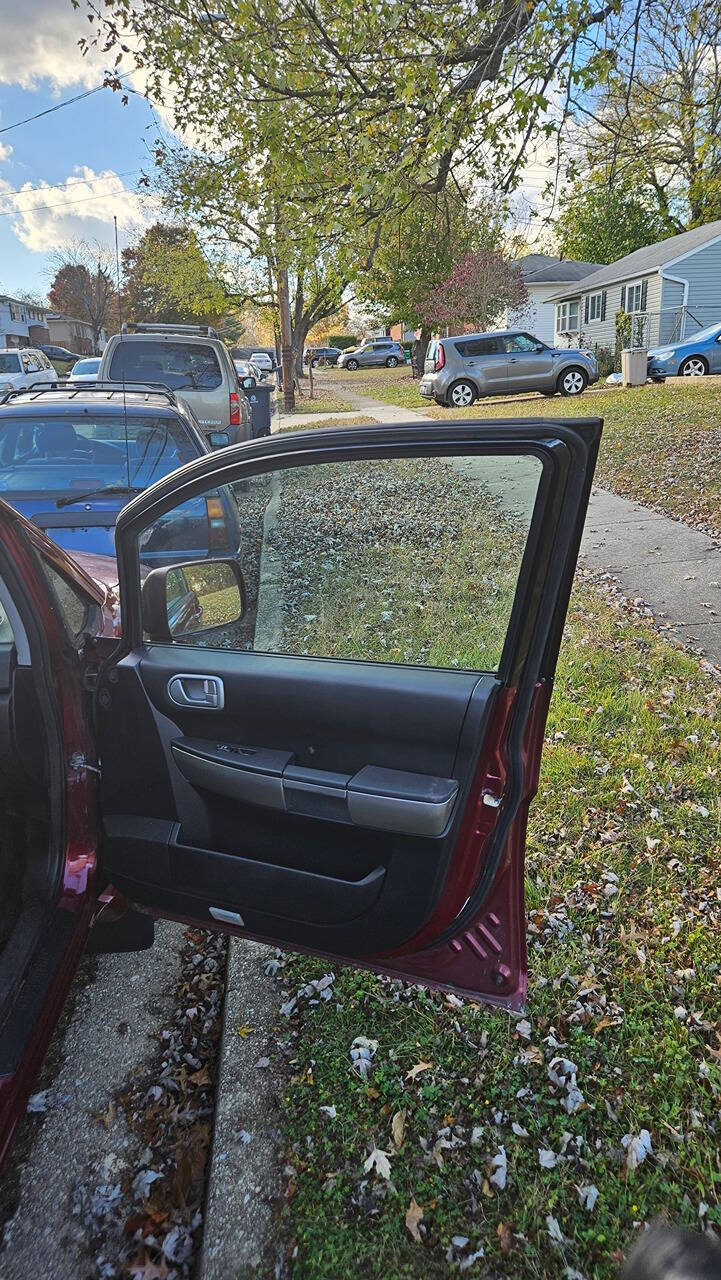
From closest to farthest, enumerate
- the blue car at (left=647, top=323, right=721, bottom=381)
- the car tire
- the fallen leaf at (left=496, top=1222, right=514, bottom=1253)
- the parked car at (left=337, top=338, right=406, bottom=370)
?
the fallen leaf at (left=496, top=1222, right=514, bottom=1253)
the car tire
the blue car at (left=647, top=323, right=721, bottom=381)
the parked car at (left=337, top=338, right=406, bottom=370)

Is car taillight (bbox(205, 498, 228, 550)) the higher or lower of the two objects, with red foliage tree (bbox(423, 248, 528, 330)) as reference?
lower

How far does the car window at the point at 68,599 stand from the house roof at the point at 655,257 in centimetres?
3127

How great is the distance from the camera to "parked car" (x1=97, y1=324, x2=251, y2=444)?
1052 cm

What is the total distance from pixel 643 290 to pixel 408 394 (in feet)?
34.0

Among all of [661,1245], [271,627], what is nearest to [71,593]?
[271,627]

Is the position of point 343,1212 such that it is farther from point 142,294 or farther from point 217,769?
point 142,294

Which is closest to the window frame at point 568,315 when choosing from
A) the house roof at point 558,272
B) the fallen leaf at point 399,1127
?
the house roof at point 558,272

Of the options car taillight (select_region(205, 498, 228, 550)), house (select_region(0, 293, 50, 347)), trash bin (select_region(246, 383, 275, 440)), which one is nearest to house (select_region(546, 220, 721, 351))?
trash bin (select_region(246, 383, 275, 440))

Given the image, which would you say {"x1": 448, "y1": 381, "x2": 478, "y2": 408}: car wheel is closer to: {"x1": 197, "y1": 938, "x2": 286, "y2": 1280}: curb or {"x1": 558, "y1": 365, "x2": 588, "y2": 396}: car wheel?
{"x1": 558, "y1": 365, "x2": 588, "y2": 396}: car wheel

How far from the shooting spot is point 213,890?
2.28m

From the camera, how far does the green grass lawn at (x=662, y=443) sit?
9422 mm

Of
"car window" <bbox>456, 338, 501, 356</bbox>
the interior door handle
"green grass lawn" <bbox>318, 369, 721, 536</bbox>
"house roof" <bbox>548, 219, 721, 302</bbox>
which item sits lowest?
"green grass lawn" <bbox>318, 369, 721, 536</bbox>

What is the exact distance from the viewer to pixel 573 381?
2133 centimetres

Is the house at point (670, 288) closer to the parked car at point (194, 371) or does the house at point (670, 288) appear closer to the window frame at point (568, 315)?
the window frame at point (568, 315)
